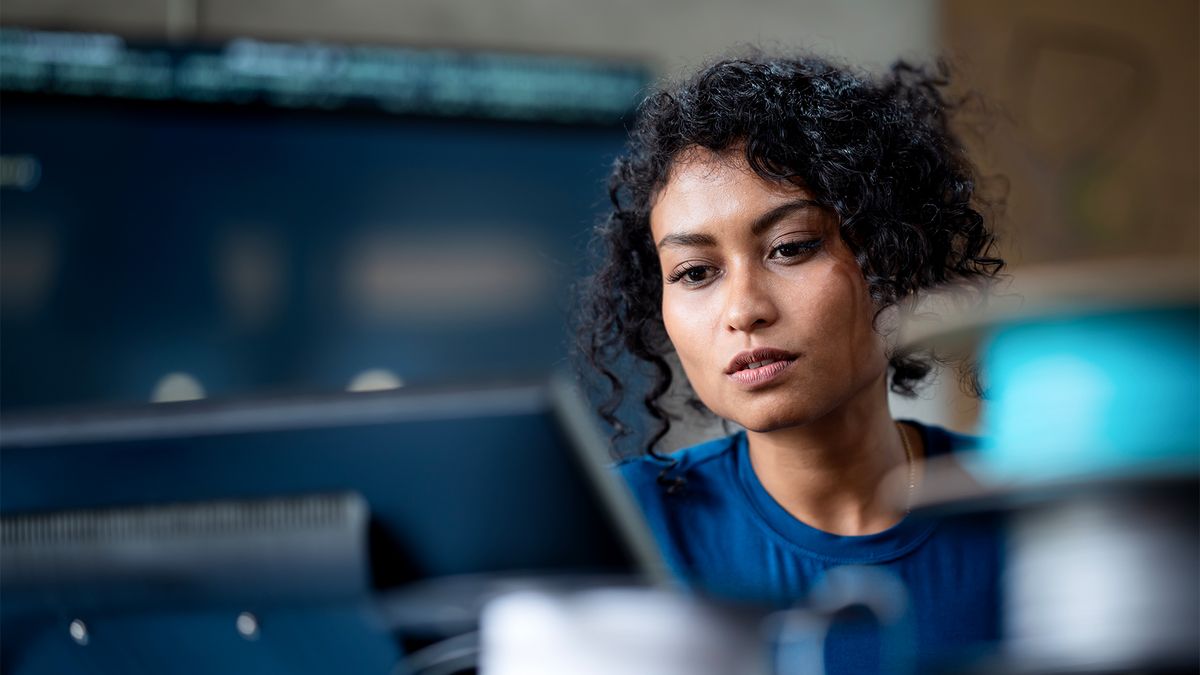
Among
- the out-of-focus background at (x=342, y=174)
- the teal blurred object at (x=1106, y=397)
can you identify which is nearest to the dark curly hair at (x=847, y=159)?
the teal blurred object at (x=1106, y=397)

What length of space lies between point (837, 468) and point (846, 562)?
0.28 feet

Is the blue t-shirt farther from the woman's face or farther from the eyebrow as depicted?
the eyebrow

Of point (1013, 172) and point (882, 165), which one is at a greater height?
point (1013, 172)

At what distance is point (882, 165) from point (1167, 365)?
1.32 ft

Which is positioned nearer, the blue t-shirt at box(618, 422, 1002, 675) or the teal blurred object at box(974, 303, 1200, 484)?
the teal blurred object at box(974, 303, 1200, 484)

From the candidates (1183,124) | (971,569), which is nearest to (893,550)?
(971,569)

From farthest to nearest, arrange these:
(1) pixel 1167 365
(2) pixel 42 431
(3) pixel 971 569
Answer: (3) pixel 971 569 → (2) pixel 42 431 → (1) pixel 1167 365

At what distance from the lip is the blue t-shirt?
131 millimetres

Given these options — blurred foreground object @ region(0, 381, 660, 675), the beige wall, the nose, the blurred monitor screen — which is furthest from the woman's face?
the beige wall

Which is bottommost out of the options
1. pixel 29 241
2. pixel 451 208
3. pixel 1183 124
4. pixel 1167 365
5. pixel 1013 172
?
pixel 1167 365

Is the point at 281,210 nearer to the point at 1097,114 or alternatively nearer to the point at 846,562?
the point at 846,562

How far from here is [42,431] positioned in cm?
72

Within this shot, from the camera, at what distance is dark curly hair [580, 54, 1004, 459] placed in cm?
97

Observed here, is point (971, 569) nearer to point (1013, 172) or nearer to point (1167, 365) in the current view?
point (1167, 365)
